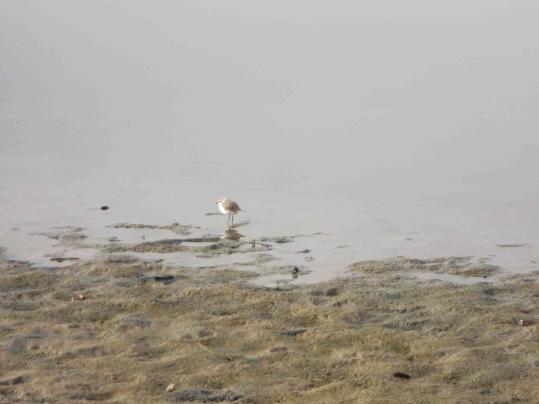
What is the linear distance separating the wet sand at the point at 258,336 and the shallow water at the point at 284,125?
0.80 meters

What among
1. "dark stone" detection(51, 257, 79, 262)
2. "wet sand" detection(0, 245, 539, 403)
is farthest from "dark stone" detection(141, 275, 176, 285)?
"dark stone" detection(51, 257, 79, 262)

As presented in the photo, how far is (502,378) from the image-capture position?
5.86 meters

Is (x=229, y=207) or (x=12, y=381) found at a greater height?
(x=229, y=207)

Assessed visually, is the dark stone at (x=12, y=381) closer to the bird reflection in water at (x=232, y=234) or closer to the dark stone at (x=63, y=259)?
the dark stone at (x=63, y=259)

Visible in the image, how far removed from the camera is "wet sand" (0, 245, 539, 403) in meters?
5.75

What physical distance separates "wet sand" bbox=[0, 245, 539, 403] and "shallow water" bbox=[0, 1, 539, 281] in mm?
800

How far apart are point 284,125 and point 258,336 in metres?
12.4

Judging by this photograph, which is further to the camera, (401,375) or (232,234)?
(232,234)

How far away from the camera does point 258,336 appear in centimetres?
662

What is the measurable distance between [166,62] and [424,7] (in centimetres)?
1235

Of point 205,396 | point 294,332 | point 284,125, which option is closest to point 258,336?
point 294,332

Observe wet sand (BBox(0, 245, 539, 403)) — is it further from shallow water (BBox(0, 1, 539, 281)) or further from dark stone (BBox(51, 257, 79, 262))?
shallow water (BBox(0, 1, 539, 281))

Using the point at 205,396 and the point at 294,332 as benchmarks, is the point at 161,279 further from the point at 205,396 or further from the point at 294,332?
the point at 205,396

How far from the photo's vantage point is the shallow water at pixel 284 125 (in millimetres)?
10834
